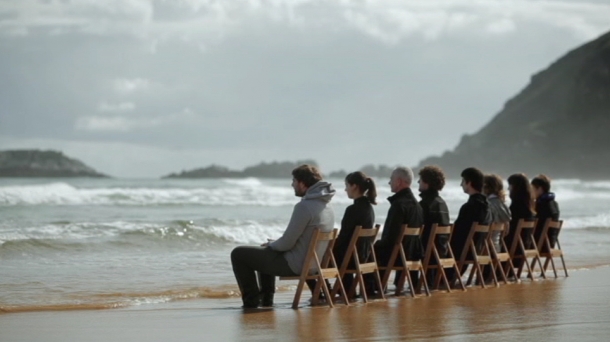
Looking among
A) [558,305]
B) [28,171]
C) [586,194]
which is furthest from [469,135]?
[558,305]

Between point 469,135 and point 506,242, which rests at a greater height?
point 469,135

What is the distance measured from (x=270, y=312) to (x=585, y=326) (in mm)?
3078

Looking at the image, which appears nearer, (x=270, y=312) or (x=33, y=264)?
(x=270, y=312)

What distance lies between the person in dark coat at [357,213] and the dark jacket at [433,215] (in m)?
1.34

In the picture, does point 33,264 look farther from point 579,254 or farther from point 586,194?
point 586,194

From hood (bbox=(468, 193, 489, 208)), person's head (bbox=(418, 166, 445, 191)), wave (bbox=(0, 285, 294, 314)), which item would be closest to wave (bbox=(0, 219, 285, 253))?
wave (bbox=(0, 285, 294, 314))

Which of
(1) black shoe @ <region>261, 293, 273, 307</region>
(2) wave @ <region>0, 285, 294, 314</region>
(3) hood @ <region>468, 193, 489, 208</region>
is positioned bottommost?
(2) wave @ <region>0, 285, 294, 314</region>

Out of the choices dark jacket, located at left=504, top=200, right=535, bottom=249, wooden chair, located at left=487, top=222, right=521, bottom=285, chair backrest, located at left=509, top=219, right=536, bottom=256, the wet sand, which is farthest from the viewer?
dark jacket, located at left=504, top=200, right=535, bottom=249

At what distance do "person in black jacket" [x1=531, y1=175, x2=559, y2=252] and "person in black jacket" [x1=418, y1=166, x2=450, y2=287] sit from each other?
10.1 feet

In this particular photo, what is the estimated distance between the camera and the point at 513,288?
579 inches

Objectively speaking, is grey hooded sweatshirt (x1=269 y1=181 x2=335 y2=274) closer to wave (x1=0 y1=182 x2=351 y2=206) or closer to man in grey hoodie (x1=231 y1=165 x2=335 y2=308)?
man in grey hoodie (x1=231 y1=165 x2=335 y2=308)

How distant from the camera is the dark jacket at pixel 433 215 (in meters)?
14.1

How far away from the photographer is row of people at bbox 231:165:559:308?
482 inches

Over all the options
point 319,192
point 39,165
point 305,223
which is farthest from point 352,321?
point 39,165
